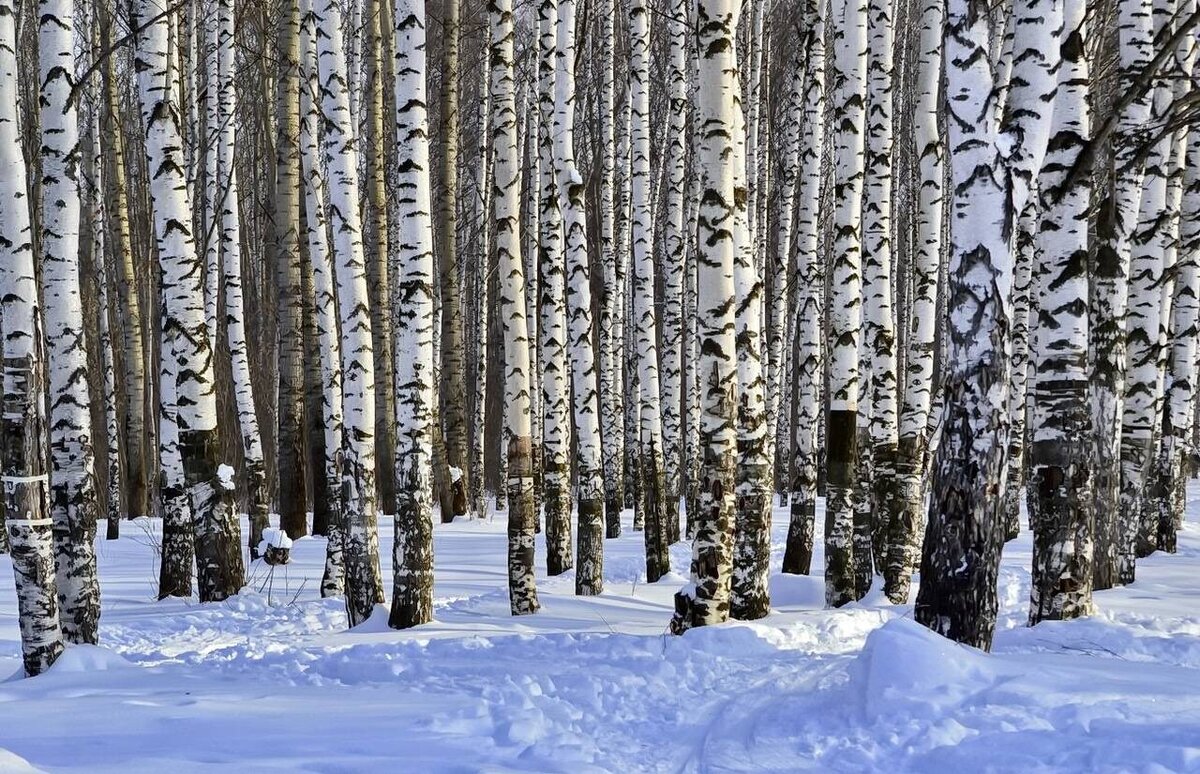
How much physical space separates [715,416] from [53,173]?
452cm

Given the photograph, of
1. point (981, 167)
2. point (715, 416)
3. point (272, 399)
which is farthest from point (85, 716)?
point (272, 399)

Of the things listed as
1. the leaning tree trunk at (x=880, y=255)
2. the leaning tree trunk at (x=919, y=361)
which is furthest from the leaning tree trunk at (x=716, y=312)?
the leaning tree trunk at (x=919, y=361)

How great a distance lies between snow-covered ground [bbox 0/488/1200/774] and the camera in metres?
3.89

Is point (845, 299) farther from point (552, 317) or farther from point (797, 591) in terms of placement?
point (797, 591)

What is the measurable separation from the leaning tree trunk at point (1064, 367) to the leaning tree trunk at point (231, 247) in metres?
8.64

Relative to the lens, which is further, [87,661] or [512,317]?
[512,317]

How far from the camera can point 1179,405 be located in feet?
39.4

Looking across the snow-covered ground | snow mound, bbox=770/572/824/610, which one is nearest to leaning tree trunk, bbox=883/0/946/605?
snow mound, bbox=770/572/824/610

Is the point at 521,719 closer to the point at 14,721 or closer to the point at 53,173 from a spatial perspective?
the point at 14,721

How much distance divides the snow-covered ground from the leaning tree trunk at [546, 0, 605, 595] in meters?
1.93

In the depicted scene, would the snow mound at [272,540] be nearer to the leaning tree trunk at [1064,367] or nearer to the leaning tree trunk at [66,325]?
the leaning tree trunk at [66,325]

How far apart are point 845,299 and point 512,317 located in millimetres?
3030

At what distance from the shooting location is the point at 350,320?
26.1ft

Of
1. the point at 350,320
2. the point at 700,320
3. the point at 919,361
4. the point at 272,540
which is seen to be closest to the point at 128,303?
the point at 272,540
